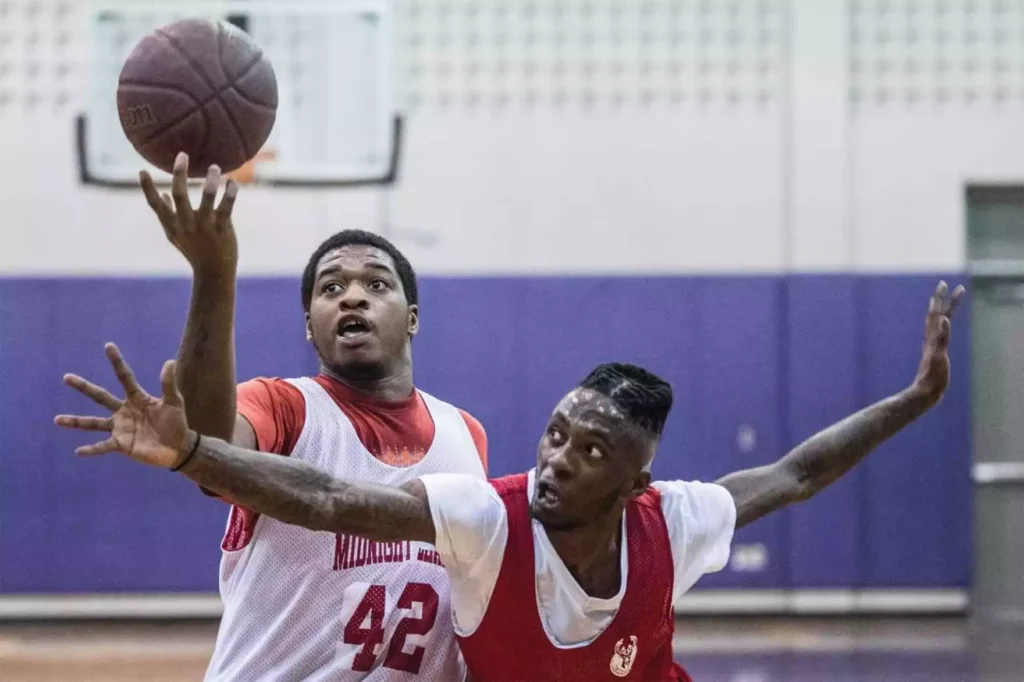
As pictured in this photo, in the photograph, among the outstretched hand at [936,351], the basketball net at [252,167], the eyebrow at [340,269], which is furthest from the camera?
the basketball net at [252,167]

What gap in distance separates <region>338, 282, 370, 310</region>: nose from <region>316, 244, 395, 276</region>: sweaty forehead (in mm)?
80

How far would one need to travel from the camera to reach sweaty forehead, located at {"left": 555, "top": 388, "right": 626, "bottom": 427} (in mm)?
2529

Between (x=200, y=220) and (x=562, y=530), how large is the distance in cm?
101

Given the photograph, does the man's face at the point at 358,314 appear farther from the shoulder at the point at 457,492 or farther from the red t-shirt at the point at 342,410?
the shoulder at the point at 457,492

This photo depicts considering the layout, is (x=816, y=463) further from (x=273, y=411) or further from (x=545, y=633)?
(x=273, y=411)

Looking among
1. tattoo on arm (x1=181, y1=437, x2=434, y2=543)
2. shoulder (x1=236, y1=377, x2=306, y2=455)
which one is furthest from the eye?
shoulder (x1=236, y1=377, x2=306, y2=455)

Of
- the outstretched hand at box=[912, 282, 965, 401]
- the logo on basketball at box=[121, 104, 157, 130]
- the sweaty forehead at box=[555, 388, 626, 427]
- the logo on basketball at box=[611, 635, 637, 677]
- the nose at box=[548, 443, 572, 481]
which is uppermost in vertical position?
the logo on basketball at box=[121, 104, 157, 130]

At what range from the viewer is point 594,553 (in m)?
2.60

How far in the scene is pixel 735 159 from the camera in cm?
802

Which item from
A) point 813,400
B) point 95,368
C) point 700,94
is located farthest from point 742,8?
point 95,368

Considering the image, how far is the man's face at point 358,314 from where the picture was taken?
114 inches

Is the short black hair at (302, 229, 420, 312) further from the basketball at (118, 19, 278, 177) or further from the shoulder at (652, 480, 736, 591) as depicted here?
the shoulder at (652, 480, 736, 591)

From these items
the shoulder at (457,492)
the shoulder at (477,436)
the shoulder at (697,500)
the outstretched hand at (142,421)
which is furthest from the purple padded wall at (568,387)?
the outstretched hand at (142,421)

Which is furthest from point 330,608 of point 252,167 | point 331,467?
point 252,167
